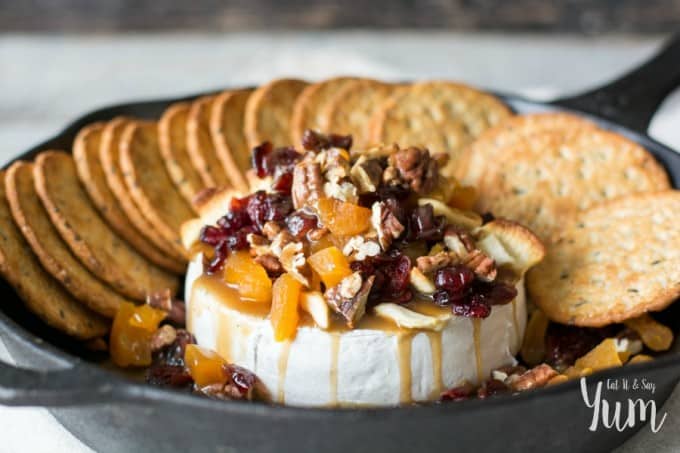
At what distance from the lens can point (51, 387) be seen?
2338mm

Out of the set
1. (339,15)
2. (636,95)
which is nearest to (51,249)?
(636,95)

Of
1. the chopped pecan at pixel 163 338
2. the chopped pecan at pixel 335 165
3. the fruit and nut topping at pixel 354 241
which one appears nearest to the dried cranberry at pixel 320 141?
the fruit and nut topping at pixel 354 241

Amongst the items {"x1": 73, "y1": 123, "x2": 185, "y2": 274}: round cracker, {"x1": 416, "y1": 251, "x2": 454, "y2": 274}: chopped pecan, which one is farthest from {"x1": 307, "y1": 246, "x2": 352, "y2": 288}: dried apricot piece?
{"x1": 73, "y1": 123, "x2": 185, "y2": 274}: round cracker

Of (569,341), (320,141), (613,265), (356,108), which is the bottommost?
(569,341)

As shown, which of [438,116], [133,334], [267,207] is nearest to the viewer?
[267,207]

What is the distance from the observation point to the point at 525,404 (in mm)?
2287

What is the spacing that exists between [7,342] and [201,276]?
691mm

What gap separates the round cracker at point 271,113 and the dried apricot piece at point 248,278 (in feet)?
3.80

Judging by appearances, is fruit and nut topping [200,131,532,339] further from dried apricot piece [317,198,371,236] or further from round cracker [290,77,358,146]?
round cracker [290,77,358,146]

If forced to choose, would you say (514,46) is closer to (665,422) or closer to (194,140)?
(194,140)

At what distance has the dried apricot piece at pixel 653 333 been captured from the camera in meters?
3.25

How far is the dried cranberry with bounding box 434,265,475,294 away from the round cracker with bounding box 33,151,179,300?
136 cm

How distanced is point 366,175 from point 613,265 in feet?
3.33

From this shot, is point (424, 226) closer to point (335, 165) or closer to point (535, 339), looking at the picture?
point (335, 165)
